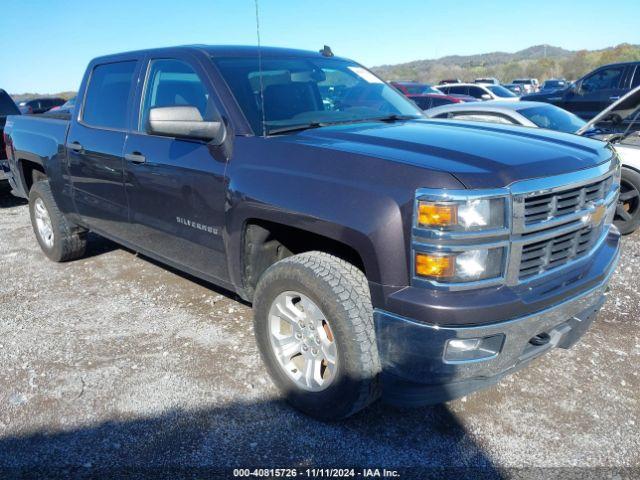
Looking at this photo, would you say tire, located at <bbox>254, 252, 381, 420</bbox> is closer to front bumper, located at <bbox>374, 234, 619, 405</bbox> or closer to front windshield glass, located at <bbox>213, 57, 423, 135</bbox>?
front bumper, located at <bbox>374, 234, 619, 405</bbox>

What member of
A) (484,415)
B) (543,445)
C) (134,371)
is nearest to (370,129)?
(484,415)

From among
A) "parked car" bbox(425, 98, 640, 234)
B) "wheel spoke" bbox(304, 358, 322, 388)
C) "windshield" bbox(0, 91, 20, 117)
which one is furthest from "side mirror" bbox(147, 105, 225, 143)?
"windshield" bbox(0, 91, 20, 117)

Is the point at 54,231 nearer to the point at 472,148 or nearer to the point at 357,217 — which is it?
the point at 357,217

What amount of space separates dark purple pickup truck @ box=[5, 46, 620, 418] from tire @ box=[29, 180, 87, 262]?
1.42 metres

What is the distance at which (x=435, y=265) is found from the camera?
2.18m

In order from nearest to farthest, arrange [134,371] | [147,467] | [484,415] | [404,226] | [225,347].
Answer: [404,226], [147,467], [484,415], [134,371], [225,347]

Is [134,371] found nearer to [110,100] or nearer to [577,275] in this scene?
[110,100]

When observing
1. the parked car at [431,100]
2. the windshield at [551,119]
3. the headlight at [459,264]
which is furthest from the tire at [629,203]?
the parked car at [431,100]

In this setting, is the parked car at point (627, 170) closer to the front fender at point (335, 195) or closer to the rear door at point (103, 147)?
the front fender at point (335, 195)

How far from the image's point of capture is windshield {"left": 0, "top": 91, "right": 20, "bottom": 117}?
9227mm

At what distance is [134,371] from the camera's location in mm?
3369

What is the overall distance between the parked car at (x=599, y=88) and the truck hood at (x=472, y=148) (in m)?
9.34

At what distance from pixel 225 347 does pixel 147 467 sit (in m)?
1.17

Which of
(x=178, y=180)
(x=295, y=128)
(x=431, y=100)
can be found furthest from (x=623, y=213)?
(x=431, y=100)
